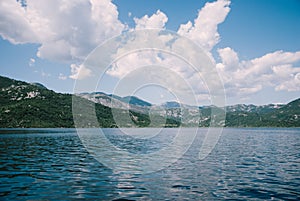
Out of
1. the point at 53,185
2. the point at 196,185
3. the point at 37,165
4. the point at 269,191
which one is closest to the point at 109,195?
the point at 53,185

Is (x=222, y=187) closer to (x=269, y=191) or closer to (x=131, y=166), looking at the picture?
(x=269, y=191)

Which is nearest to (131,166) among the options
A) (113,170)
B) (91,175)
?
(113,170)

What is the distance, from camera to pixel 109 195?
22.7 metres

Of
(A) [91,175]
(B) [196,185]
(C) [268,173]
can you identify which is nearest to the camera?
(B) [196,185]

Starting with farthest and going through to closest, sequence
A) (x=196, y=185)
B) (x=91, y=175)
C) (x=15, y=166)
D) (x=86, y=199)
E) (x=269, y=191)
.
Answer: (x=15, y=166) → (x=91, y=175) → (x=196, y=185) → (x=269, y=191) → (x=86, y=199)

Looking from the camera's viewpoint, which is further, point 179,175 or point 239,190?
point 179,175

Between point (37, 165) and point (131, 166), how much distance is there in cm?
1423

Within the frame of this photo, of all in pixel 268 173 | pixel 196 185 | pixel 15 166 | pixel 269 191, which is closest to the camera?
pixel 269 191

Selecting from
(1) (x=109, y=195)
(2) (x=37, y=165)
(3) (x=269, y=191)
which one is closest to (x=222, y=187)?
(3) (x=269, y=191)

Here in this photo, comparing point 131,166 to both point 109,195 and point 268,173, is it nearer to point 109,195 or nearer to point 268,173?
point 109,195

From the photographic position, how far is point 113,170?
116 ft

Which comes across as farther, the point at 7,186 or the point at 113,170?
the point at 113,170

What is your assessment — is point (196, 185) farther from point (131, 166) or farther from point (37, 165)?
point (37, 165)

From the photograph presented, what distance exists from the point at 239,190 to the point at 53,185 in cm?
1854
